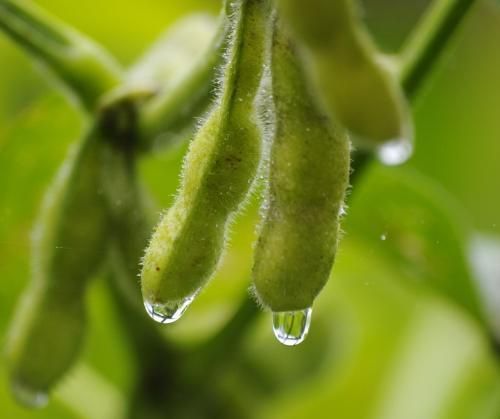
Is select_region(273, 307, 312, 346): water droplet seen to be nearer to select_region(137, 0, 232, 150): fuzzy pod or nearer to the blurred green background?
select_region(137, 0, 232, 150): fuzzy pod

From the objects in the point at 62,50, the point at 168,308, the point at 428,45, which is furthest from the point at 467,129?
the point at 168,308

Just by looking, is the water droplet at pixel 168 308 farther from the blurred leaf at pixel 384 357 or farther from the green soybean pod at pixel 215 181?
the blurred leaf at pixel 384 357

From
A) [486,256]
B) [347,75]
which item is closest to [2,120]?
[486,256]

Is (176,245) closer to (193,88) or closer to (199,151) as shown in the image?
(199,151)

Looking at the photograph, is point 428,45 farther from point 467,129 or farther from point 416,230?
point 467,129

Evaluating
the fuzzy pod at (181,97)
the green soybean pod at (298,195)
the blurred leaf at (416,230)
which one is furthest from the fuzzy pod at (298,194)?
the blurred leaf at (416,230)

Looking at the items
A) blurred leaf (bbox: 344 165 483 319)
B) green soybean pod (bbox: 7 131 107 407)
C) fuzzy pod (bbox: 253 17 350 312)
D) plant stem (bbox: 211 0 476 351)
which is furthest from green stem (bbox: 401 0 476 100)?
fuzzy pod (bbox: 253 17 350 312)
